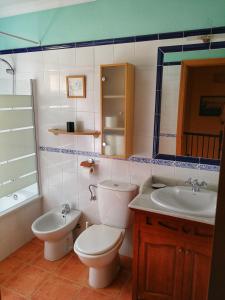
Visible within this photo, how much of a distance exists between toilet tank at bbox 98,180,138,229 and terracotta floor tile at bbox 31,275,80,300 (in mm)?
615

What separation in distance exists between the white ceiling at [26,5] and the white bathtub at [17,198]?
188 centimetres

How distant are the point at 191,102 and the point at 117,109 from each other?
2.07 ft

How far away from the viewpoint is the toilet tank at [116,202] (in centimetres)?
211

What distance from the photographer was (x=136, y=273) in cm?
182

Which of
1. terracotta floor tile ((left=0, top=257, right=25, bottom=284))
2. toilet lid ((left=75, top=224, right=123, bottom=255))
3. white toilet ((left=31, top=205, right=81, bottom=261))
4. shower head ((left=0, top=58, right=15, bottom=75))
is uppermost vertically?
shower head ((left=0, top=58, right=15, bottom=75))

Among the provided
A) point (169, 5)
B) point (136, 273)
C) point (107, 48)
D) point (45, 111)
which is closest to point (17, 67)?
point (45, 111)

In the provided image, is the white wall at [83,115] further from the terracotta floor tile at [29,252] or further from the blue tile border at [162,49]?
the terracotta floor tile at [29,252]

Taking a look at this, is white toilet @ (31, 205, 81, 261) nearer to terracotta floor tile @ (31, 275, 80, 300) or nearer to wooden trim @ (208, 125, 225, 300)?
terracotta floor tile @ (31, 275, 80, 300)

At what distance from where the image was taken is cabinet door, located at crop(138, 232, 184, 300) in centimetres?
167

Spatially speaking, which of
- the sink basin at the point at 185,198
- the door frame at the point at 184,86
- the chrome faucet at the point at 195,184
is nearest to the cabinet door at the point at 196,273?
the sink basin at the point at 185,198

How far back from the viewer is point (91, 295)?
1.99 metres

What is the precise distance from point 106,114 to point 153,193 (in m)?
0.83

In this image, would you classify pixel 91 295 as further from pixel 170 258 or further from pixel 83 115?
pixel 83 115

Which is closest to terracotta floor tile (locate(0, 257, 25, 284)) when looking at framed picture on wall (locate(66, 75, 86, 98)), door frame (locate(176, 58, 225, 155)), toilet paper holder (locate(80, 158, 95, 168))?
toilet paper holder (locate(80, 158, 95, 168))
